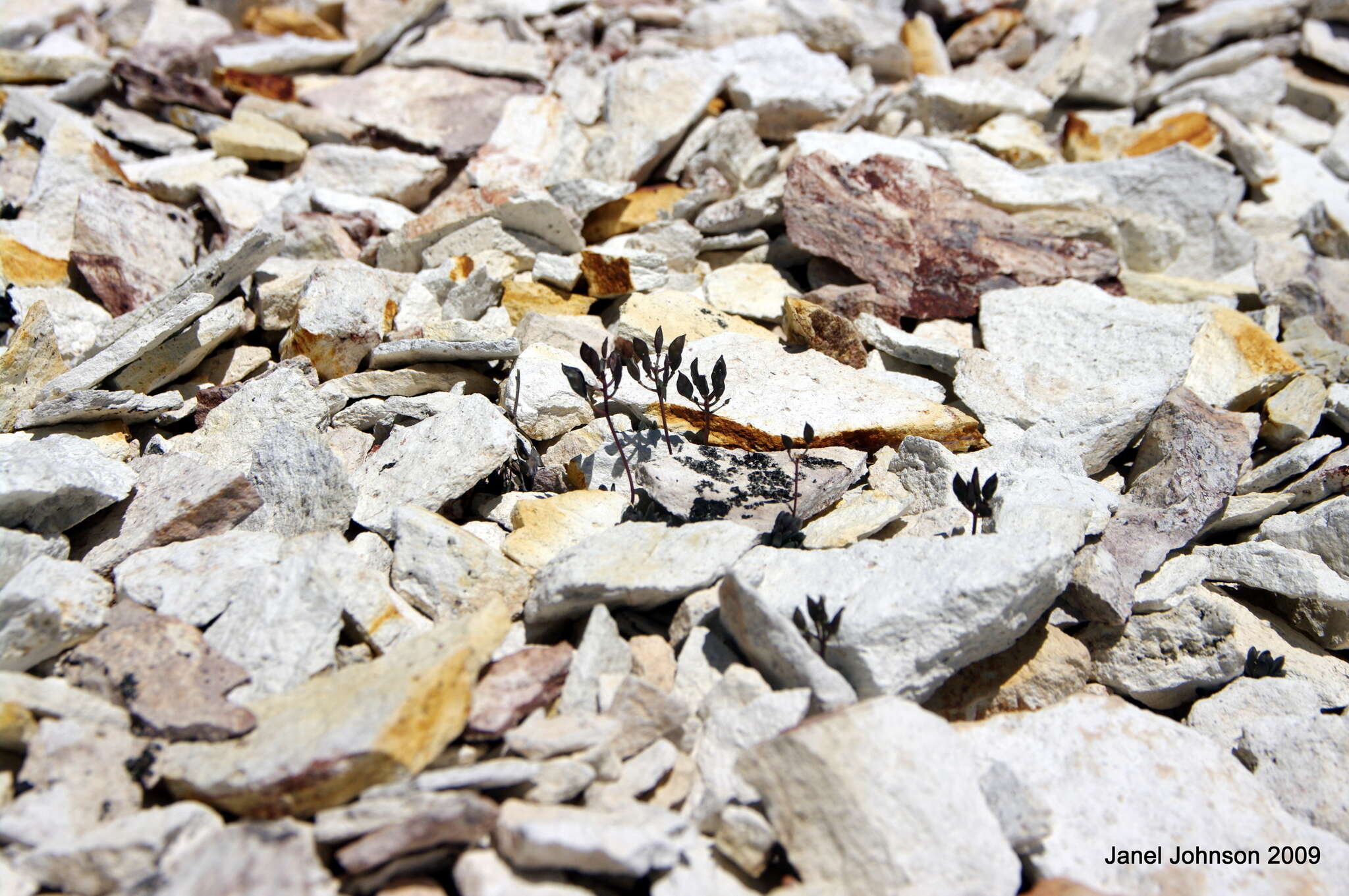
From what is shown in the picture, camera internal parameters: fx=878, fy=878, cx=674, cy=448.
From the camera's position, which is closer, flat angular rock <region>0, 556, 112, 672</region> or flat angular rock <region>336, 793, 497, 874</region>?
flat angular rock <region>336, 793, 497, 874</region>

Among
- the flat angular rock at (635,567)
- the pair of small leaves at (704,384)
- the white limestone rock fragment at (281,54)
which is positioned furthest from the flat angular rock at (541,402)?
the white limestone rock fragment at (281,54)

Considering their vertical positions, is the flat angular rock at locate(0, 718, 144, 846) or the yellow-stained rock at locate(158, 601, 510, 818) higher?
the yellow-stained rock at locate(158, 601, 510, 818)

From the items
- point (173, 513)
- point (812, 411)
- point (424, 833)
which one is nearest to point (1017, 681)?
point (812, 411)

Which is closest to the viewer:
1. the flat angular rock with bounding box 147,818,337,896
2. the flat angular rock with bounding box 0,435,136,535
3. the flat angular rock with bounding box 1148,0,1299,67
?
Answer: the flat angular rock with bounding box 147,818,337,896

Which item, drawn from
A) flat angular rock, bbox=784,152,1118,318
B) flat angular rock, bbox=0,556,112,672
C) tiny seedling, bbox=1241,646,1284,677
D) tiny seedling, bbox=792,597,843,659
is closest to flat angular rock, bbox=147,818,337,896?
flat angular rock, bbox=0,556,112,672

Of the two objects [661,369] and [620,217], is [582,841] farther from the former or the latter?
[620,217]

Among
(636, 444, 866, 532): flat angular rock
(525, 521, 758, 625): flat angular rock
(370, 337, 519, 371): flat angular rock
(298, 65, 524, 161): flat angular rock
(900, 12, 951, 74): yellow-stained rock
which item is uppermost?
(900, 12, 951, 74): yellow-stained rock

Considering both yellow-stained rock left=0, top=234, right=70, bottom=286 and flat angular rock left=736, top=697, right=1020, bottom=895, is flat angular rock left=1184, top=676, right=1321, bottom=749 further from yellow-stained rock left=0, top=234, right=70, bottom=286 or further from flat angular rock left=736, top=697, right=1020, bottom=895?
yellow-stained rock left=0, top=234, right=70, bottom=286

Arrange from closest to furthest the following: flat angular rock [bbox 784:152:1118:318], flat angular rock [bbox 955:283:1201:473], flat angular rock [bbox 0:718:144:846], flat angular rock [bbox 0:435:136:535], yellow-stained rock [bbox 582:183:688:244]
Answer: flat angular rock [bbox 0:718:144:846] → flat angular rock [bbox 0:435:136:535] → flat angular rock [bbox 955:283:1201:473] → flat angular rock [bbox 784:152:1118:318] → yellow-stained rock [bbox 582:183:688:244]
